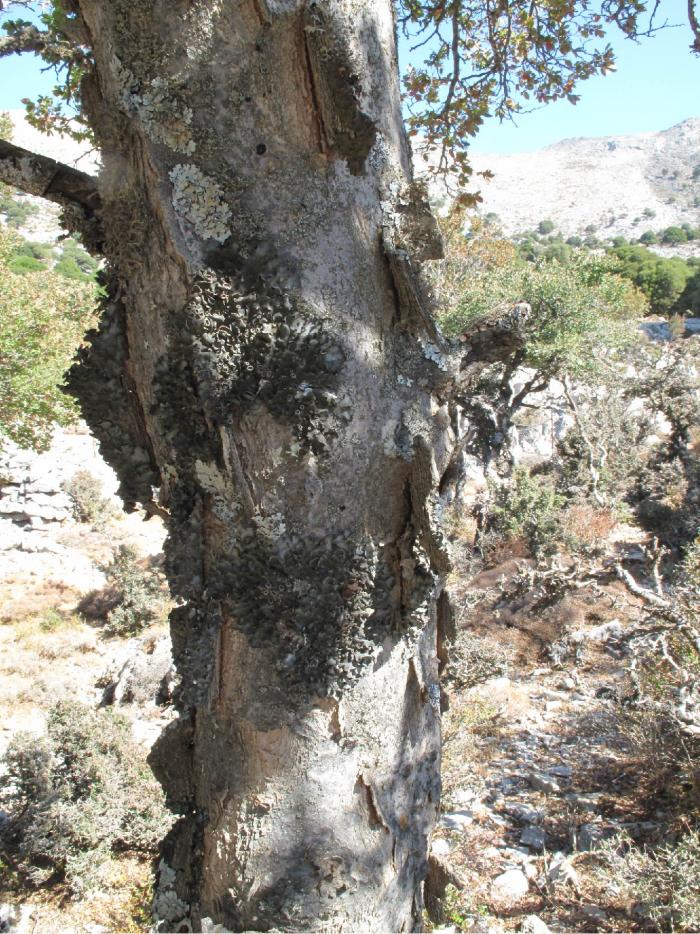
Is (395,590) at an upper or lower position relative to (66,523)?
upper

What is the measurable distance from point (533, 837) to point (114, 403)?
4.31m

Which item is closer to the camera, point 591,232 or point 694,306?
point 694,306

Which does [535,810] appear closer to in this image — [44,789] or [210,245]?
[44,789]

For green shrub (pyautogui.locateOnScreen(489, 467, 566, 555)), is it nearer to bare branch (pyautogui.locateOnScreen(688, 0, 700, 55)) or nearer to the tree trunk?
bare branch (pyautogui.locateOnScreen(688, 0, 700, 55))

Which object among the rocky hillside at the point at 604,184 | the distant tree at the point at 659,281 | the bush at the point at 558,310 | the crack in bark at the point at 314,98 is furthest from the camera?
the rocky hillside at the point at 604,184

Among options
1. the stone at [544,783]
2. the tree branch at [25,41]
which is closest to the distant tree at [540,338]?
the stone at [544,783]

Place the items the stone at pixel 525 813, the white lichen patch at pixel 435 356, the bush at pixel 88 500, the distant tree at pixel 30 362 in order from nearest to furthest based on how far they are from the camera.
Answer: the white lichen patch at pixel 435 356, the stone at pixel 525 813, the distant tree at pixel 30 362, the bush at pixel 88 500

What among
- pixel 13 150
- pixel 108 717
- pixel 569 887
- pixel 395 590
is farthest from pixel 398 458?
pixel 108 717

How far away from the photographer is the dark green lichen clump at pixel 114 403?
139 cm

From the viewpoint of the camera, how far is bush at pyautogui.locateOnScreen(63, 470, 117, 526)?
1347cm

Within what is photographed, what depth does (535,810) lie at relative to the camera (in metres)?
4.77

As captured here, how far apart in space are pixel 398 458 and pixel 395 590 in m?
0.27

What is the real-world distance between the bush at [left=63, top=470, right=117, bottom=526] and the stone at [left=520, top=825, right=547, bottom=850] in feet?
34.6

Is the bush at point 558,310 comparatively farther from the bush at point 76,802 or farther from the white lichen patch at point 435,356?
the white lichen patch at point 435,356
